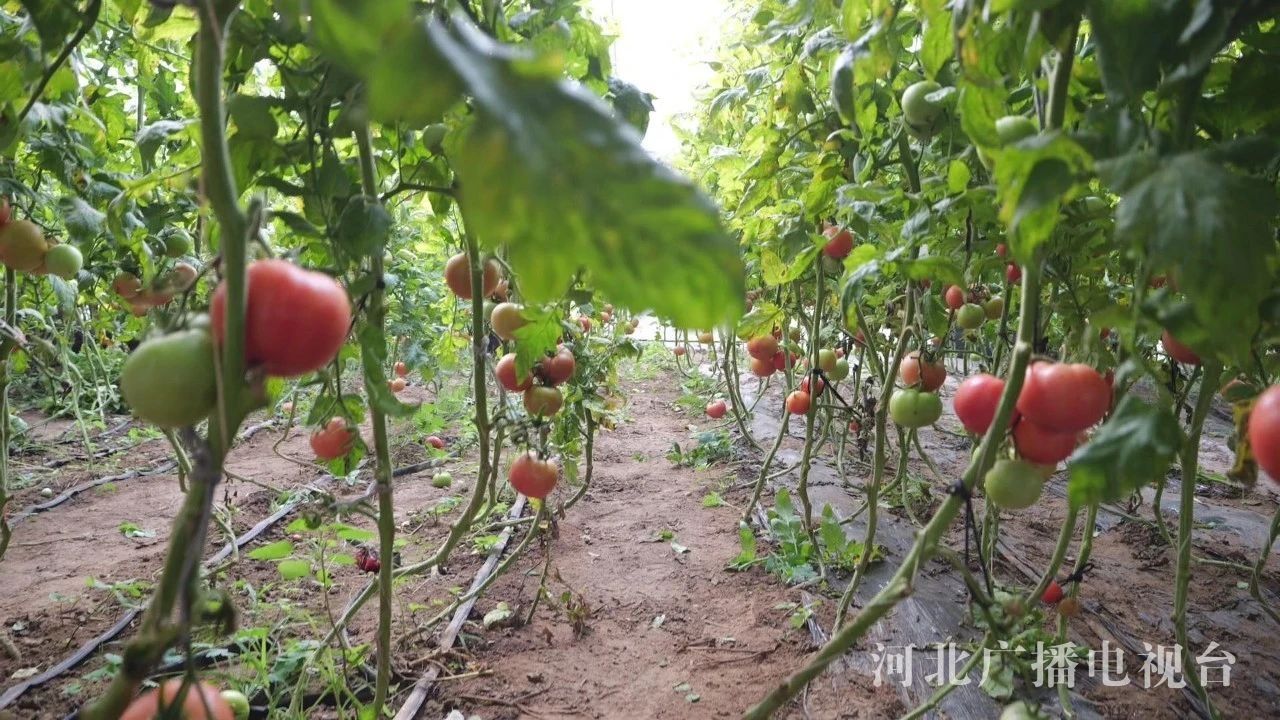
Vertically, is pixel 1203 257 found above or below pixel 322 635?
above

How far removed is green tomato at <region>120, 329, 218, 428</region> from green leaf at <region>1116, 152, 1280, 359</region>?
0.73m

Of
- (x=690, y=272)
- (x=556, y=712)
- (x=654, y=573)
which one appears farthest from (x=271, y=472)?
(x=690, y=272)

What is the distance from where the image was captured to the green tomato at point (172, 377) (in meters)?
0.51

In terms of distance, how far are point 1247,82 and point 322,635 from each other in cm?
250

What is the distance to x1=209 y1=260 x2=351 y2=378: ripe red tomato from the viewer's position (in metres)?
0.52

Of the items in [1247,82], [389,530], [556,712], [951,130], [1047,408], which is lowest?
[556,712]

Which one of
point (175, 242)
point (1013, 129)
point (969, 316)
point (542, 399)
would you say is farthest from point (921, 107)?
point (175, 242)

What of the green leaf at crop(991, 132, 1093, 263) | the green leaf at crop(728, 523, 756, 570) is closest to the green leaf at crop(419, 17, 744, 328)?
the green leaf at crop(991, 132, 1093, 263)

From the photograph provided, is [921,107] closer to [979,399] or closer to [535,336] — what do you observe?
[979,399]

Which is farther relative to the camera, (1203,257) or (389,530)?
(389,530)

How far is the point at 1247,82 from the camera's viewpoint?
73 centimetres

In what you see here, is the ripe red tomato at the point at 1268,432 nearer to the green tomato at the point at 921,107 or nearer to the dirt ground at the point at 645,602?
the green tomato at the point at 921,107

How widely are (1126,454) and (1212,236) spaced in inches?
9.2

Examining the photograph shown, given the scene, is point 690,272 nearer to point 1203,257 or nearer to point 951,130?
point 1203,257
